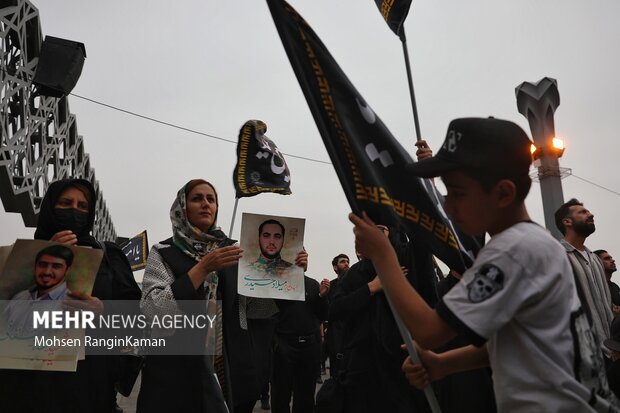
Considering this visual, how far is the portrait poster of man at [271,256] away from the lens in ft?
11.2

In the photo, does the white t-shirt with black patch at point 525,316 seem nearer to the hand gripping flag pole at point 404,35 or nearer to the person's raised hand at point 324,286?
the hand gripping flag pole at point 404,35

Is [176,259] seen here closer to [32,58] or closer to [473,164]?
[473,164]

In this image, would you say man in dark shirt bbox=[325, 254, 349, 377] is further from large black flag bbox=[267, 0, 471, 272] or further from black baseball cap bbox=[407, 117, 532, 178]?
black baseball cap bbox=[407, 117, 532, 178]

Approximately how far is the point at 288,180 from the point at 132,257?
9063 millimetres

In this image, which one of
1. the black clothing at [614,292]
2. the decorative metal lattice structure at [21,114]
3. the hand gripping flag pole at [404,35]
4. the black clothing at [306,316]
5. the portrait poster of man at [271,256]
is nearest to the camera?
the hand gripping flag pole at [404,35]

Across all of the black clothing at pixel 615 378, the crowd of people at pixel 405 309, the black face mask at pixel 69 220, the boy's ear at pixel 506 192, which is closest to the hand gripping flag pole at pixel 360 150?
the crowd of people at pixel 405 309

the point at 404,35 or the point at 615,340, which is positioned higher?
the point at 404,35

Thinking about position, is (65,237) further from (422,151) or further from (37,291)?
(422,151)

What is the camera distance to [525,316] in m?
1.42

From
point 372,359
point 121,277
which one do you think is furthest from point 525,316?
point 372,359

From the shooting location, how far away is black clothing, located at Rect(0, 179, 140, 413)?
2463 mm

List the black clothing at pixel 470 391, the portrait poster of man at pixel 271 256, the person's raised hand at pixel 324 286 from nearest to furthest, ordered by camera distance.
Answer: the black clothing at pixel 470 391 < the portrait poster of man at pixel 271 256 < the person's raised hand at pixel 324 286

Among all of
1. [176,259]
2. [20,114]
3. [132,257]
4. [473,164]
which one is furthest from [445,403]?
[20,114]

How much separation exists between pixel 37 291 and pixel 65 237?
0.28 m
